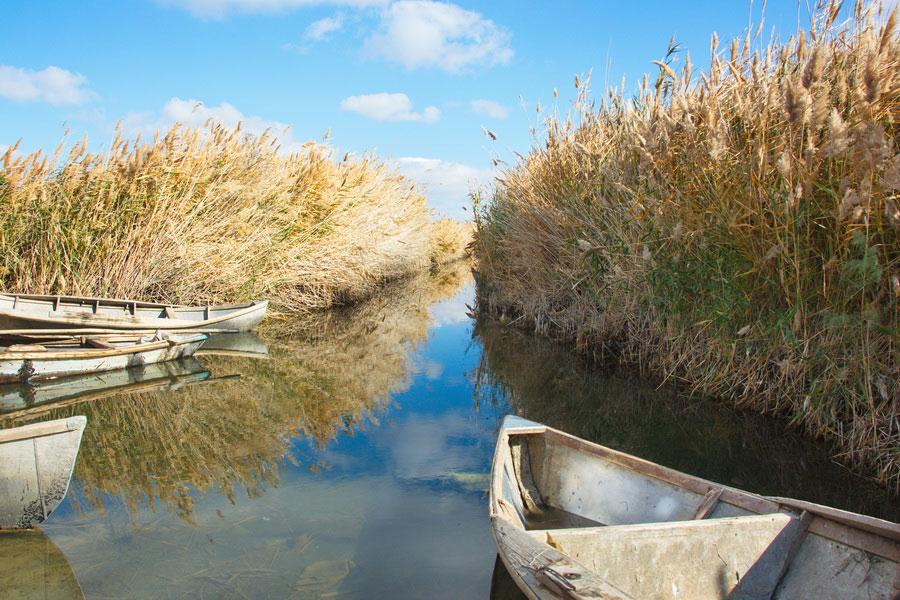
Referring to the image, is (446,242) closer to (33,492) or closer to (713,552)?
(33,492)

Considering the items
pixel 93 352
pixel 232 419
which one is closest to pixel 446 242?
pixel 93 352

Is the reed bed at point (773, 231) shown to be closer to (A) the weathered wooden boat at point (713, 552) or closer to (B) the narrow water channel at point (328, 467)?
(B) the narrow water channel at point (328, 467)

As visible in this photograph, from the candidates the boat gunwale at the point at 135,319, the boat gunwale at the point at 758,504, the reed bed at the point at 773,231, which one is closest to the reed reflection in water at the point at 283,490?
the boat gunwale at the point at 758,504

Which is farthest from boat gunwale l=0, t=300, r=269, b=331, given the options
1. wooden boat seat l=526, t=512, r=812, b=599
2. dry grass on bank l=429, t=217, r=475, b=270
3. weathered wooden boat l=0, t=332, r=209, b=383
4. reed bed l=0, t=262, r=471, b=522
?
dry grass on bank l=429, t=217, r=475, b=270

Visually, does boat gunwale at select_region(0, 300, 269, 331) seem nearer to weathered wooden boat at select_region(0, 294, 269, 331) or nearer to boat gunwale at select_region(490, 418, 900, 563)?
weathered wooden boat at select_region(0, 294, 269, 331)

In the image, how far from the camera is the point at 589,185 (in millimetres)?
6504

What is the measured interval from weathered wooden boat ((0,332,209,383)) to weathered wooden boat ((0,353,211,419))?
10 cm

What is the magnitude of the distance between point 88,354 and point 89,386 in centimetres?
38

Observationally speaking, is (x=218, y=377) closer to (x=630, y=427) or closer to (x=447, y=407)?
(x=447, y=407)

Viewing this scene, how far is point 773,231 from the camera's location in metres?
3.76

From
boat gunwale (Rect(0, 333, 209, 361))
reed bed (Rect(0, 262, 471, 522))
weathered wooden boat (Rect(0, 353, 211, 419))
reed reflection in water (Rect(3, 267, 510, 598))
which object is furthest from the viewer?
boat gunwale (Rect(0, 333, 209, 361))

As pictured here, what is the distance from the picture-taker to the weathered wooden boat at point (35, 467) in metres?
2.83

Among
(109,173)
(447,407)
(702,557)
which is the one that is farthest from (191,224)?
(702,557)

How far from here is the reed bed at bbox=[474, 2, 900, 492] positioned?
3232mm
